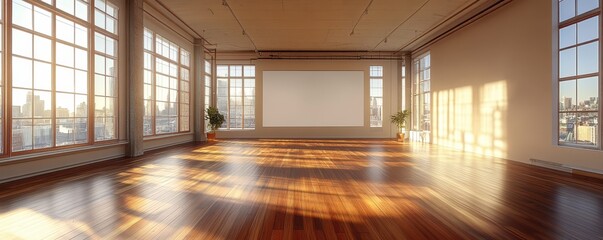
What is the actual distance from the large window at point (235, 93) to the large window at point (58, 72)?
7875 millimetres

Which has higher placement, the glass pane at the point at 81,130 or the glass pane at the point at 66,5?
the glass pane at the point at 66,5

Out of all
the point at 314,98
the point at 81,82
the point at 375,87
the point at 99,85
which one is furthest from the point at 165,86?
the point at 375,87

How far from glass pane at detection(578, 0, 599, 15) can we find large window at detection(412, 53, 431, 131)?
7.11m

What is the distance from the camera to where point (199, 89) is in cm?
1332

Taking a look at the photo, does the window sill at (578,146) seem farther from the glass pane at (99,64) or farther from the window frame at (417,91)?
the glass pane at (99,64)

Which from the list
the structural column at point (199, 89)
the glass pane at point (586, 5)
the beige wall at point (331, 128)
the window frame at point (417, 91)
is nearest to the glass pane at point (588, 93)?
the glass pane at point (586, 5)

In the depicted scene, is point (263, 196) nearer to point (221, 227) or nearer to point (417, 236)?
point (221, 227)

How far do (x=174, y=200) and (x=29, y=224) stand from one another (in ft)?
4.56

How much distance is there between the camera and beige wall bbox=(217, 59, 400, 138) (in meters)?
15.5

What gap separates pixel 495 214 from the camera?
133 inches

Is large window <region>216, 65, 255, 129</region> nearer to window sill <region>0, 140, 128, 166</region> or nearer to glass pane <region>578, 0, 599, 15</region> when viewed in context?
window sill <region>0, 140, 128, 166</region>

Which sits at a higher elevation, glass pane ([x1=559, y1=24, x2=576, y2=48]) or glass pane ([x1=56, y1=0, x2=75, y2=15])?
glass pane ([x1=56, y1=0, x2=75, y2=15])

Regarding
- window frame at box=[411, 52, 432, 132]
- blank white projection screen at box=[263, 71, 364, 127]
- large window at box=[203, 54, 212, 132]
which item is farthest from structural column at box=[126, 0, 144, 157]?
window frame at box=[411, 52, 432, 132]

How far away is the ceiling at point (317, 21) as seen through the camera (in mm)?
8719
